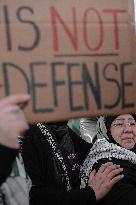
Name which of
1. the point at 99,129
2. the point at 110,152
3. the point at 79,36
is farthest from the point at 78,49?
the point at 99,129

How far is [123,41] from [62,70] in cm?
18

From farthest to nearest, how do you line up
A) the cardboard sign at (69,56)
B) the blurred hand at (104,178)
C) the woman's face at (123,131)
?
the woman's face at (123,131), the blurred hand at (104,178), the cardboard sign at (69,56)

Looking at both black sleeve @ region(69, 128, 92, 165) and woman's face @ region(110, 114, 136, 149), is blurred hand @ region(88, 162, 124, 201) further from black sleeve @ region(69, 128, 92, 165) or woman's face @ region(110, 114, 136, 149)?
woman's face @ region(110, 114, 136, 149)

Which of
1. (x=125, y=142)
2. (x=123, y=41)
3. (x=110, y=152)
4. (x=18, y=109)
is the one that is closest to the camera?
(x=18, y=109)

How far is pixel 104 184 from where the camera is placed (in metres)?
1.68

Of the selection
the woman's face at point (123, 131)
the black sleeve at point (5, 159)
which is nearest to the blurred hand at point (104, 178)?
the woman's face at point (123, 131)

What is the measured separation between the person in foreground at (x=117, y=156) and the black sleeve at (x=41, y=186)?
11 centimetres

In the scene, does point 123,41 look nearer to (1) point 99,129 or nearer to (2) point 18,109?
(2) point 18,109

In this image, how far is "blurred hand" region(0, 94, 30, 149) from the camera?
925 mm

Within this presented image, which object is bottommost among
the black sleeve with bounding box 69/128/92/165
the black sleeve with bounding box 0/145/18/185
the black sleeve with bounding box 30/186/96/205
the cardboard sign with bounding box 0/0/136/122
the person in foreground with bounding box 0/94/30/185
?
the black sleeve with bounding box 30/186/96/205

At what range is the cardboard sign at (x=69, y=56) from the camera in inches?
41.0

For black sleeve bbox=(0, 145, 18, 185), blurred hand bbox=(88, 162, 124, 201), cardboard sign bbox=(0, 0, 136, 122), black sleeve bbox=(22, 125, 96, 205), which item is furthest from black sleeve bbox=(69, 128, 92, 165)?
black sleeve bbox=(0, 145, 18, 185)

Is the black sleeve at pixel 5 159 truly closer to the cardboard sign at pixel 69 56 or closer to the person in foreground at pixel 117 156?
the cardboard sign at pixel 69 56

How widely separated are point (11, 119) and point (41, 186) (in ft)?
2.36
